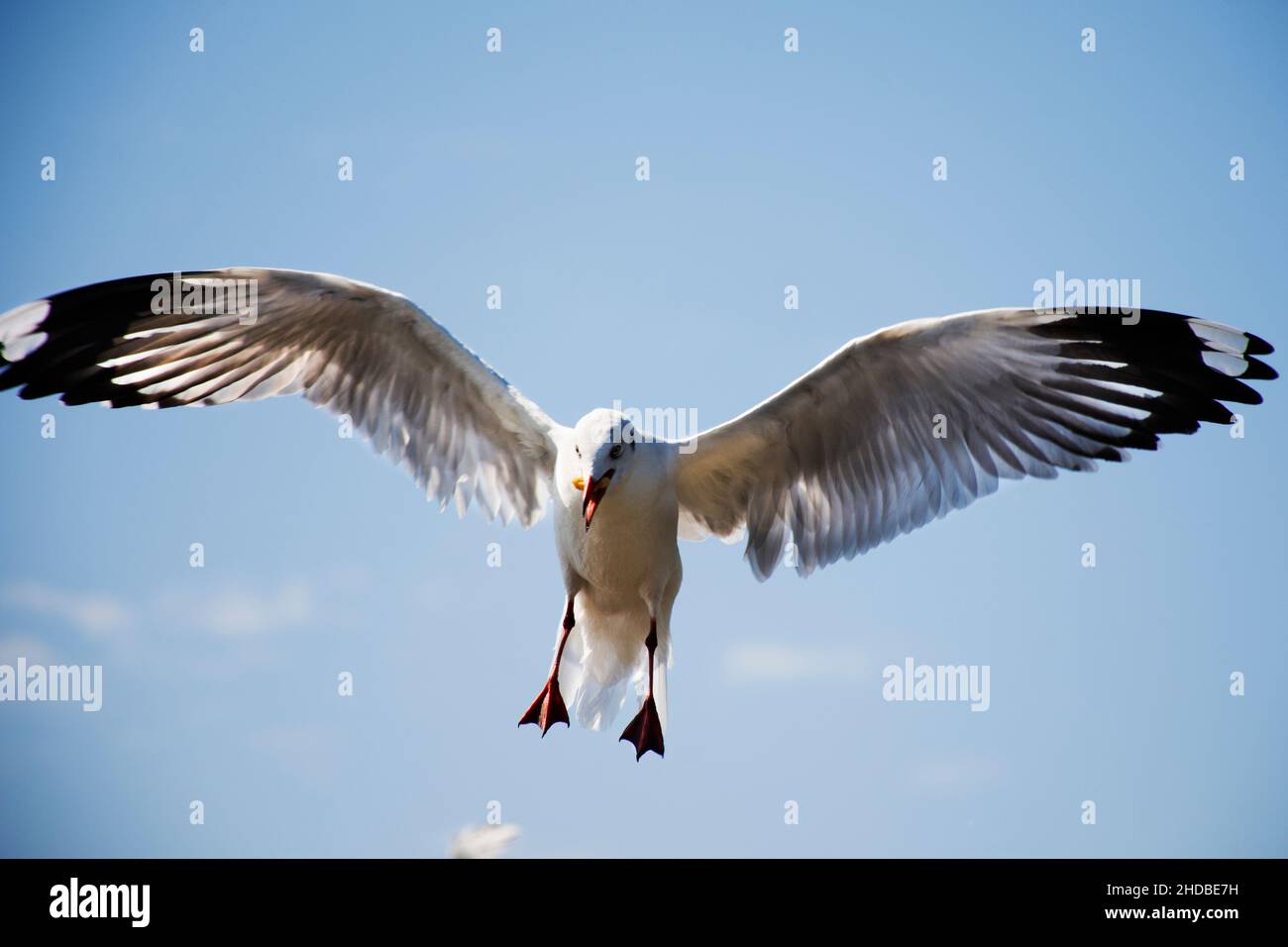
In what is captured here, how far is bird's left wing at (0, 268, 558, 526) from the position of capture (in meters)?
5.64

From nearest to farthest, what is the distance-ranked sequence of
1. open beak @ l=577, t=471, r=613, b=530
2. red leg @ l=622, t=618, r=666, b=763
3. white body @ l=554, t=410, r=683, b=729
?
open beak @ l=577, t=471, r=613, b=530, white body @ l=554, t=410, r=683, b=729, red leg @ l=622, t=618, r=666, b=763

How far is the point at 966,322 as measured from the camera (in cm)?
520

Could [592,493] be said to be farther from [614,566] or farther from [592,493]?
[614,566]

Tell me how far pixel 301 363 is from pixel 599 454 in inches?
64.8

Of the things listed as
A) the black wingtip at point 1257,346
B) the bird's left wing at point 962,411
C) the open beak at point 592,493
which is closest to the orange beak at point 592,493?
the open beak at point 592,493

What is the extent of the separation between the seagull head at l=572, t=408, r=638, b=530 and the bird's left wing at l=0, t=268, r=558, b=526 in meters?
0.64

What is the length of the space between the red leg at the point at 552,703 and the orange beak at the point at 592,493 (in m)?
0.90

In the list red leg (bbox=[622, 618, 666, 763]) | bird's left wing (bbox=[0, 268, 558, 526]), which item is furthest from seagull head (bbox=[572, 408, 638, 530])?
red leg (bbox=[622, 618, 666, 763])

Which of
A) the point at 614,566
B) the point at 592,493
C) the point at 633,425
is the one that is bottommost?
the point at 614,566

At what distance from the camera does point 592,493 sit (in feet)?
16.5

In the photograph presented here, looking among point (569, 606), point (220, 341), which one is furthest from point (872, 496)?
point (220, 341)

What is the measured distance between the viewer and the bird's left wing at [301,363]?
5.64 meters

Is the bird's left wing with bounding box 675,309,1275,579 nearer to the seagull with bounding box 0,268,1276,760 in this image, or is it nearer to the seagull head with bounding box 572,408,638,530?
the seagull with bounding box 0,268,1276,760

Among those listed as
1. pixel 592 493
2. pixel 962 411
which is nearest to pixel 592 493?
pixel 592 493
